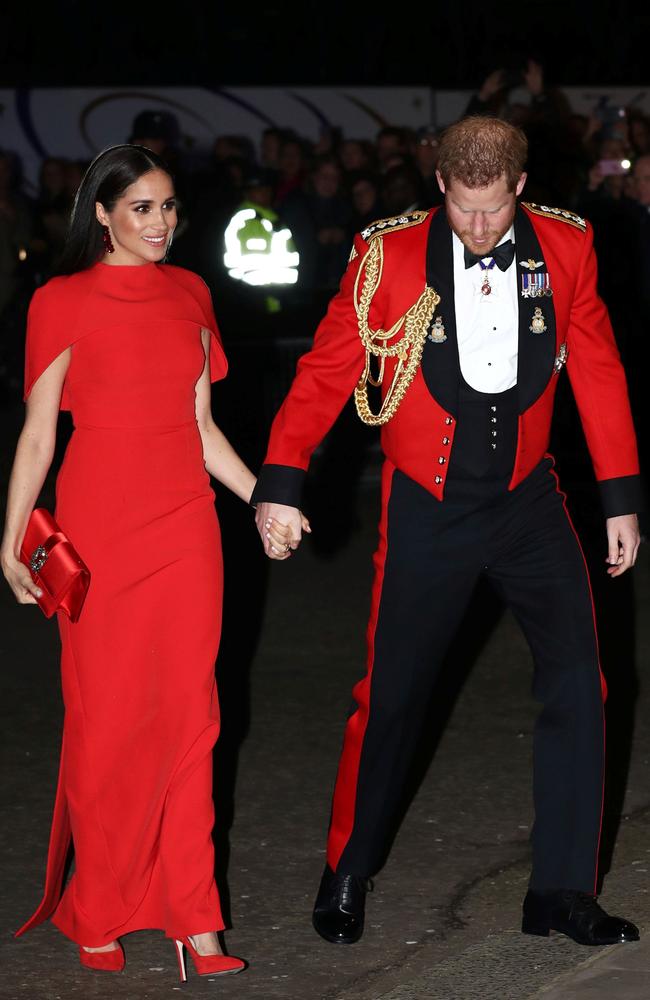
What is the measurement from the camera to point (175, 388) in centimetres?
416

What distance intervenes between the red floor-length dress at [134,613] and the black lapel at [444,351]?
585 mm

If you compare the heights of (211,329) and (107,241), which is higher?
(107,241)

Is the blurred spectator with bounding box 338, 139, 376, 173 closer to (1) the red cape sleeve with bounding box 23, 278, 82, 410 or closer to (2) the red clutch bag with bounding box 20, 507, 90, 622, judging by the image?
(1) the red cape sleeve with bounding box 23, 278, 82, 410

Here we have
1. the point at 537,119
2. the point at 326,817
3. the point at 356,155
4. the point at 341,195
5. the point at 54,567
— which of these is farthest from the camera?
the point at 356,155

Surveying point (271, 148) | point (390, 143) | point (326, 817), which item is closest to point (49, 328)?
point (326, 817)

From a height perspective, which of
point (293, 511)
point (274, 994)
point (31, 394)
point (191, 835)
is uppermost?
point (31, 394)

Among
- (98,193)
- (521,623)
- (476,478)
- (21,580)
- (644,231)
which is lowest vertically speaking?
(521,623)

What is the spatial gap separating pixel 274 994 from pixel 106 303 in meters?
1.67

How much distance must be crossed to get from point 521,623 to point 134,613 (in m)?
0.95

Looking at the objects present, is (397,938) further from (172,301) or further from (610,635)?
(610,635)

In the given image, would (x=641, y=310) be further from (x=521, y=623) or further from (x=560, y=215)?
(x=521, y=623)

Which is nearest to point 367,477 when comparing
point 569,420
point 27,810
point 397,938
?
point 569,420

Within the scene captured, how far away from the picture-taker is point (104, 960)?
4.11 meters

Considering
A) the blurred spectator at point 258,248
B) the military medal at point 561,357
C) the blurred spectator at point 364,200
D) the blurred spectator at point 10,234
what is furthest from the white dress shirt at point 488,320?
the blurred spectator at point 10,234
